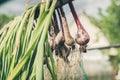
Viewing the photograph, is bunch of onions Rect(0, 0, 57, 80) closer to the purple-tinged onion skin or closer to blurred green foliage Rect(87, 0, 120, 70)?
the purple-tinged onion skin

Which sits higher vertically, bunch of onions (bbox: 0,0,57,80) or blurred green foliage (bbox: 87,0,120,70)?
blurred green foliage (bbox: 87,0,120,70)

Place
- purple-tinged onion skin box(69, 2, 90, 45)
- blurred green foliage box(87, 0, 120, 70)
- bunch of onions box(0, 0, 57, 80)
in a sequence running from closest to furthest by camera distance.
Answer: bunch of onions box(0, 0, 57, 80), purple-tinged onion skin box(69, 2, 90, 45), blurred green foliage box(87, 0, 120, 70)

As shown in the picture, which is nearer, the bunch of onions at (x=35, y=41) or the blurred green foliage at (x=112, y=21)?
the bunch of onions at (x=35, y=41)

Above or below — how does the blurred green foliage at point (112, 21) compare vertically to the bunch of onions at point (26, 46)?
above

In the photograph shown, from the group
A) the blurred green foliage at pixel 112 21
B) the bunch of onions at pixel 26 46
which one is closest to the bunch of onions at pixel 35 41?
the bunch of onions at pixel 26 46

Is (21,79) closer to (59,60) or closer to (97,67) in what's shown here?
(59,60)

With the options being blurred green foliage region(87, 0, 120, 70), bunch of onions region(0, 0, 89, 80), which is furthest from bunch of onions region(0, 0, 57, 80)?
blurred green foliage region(87, 0, 120, 70)

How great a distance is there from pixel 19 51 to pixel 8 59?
5cm

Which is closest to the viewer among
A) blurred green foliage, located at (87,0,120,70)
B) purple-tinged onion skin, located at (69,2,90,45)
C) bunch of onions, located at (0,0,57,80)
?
bunch of onions, located at (0,0,57,80)

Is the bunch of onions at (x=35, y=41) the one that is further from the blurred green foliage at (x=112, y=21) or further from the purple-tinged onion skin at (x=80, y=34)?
the blurred green foliage at (x=112, y=21)

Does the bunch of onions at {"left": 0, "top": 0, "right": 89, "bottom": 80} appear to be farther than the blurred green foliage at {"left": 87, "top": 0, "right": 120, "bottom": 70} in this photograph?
No

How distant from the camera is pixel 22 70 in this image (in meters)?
1.50

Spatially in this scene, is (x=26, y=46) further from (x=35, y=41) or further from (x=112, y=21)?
(x=112, y=21)

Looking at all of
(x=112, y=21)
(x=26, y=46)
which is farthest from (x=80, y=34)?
(x=112, y=21)
